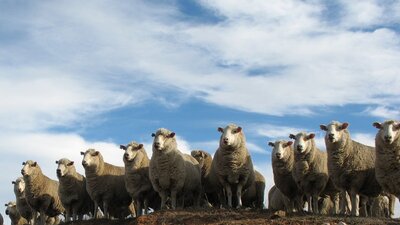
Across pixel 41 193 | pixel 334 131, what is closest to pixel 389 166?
pixel 334 131

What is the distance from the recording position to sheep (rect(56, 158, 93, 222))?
995 inches

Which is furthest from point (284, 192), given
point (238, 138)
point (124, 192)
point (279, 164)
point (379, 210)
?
point (124, 192)

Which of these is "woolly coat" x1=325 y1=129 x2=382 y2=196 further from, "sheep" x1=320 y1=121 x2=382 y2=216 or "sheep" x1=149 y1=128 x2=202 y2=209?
"sheep" x1=149 y1=128 x2=202 y2=209

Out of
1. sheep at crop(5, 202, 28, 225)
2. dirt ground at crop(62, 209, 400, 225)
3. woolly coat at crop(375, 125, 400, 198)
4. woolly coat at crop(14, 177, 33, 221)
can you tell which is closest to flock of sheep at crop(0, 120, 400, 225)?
woolly coat at crop(375, 125, 400, 198)

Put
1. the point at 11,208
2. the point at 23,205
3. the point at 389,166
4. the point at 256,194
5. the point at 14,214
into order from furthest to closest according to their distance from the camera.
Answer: the point at 11,208 < the point at 14,214 < the point at 23,205 < the point at 256,194 < the point at 389,166

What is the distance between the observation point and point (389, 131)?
17.8m

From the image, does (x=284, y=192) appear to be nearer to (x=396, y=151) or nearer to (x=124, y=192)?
(x=396, y=151)

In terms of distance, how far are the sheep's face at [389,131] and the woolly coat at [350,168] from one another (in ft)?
4.82

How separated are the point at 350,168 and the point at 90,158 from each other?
10.2m

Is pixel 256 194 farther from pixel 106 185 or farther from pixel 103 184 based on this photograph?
pixel 103 184

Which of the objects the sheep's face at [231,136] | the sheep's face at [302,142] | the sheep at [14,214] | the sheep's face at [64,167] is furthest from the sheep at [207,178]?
→ the sheep at [14,214]

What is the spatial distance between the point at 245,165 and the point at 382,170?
207 inches

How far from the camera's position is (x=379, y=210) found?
22.7 m

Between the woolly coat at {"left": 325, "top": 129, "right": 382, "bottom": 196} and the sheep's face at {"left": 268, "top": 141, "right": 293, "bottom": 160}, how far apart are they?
1823mm
